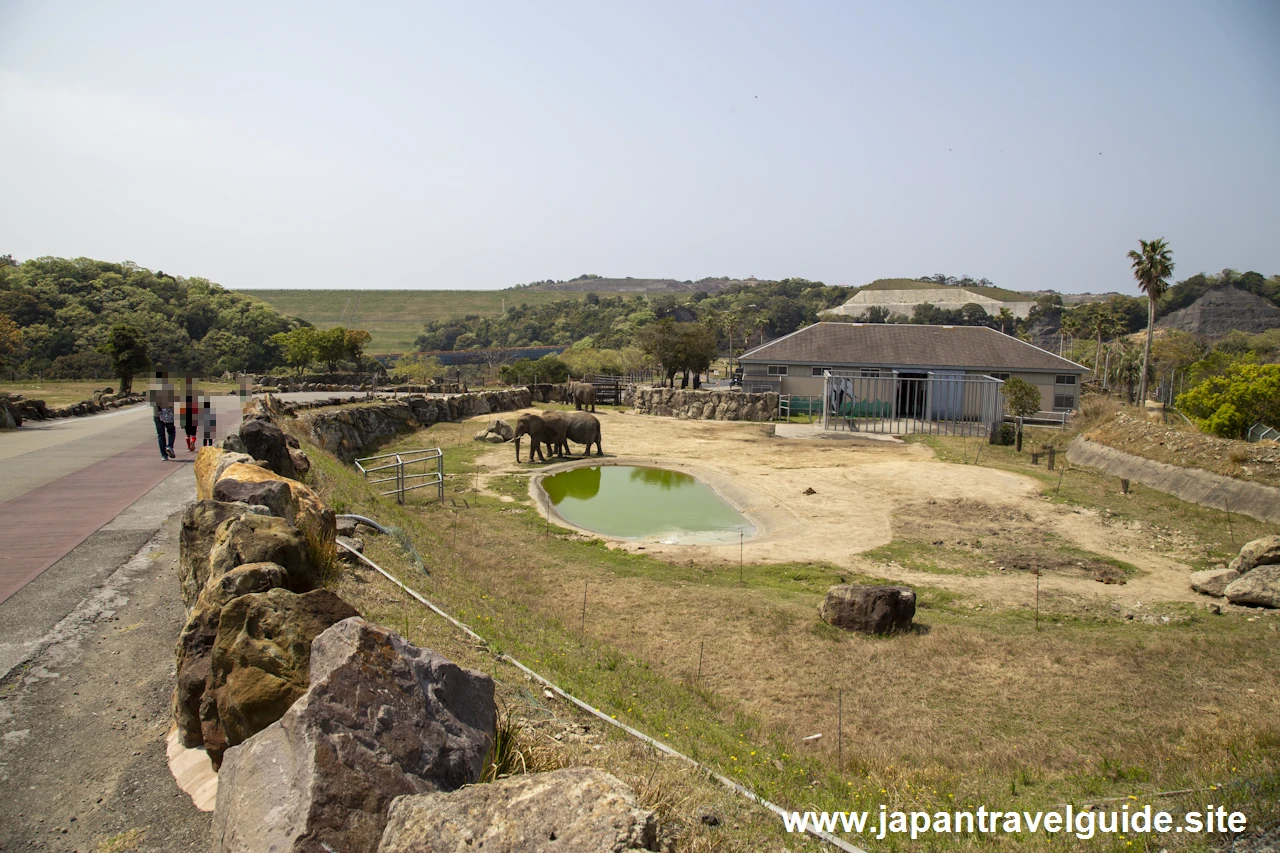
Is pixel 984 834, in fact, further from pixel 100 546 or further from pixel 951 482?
pixel 951 482

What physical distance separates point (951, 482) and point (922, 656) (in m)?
15.4

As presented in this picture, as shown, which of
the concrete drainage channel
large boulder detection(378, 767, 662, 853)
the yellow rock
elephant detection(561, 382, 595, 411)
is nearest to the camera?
large boulder detection(378, 767, 662, 853)

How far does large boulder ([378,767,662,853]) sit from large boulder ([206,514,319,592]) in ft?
11.7

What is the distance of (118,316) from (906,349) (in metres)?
56.9

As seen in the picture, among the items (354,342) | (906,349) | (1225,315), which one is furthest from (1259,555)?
(1225,315)

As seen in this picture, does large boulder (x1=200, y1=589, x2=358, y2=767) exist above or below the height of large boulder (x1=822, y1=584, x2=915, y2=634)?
above

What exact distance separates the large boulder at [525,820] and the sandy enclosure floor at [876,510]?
1183cm

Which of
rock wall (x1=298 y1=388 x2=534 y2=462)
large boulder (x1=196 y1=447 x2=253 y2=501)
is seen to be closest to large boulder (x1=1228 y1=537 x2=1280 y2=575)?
large boulder (x1=196 y1=447 x2=253 y2=501)

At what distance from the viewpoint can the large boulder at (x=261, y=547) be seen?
6.33 metres

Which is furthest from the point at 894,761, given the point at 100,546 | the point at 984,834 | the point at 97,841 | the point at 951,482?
the point at 951,482

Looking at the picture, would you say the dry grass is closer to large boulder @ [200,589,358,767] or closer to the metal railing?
large boulder @ [200,589,358,767]

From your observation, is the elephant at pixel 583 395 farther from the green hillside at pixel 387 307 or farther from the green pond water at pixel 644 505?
the green hillside at pixel 387 307

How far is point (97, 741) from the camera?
5.30 m

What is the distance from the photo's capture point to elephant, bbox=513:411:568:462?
98.1ft
